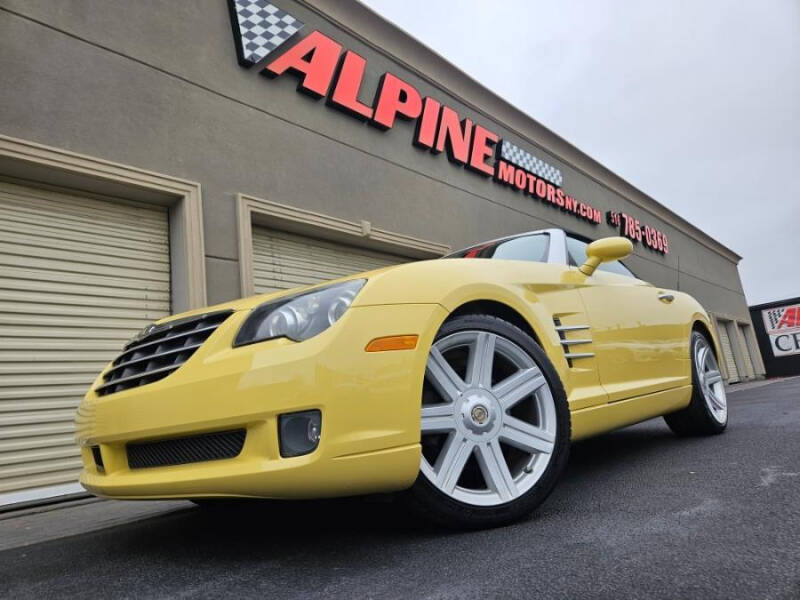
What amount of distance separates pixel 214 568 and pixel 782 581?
1.43m

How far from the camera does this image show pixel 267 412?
59.6 inches

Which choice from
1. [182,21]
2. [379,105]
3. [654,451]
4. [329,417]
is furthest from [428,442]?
[379,105]

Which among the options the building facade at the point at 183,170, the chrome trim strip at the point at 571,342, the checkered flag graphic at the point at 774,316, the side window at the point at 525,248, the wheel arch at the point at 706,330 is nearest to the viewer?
the chrome trim strip at the point at 571,342

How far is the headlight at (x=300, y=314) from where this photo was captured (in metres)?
1.64

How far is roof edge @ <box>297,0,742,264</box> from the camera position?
6.83 metres

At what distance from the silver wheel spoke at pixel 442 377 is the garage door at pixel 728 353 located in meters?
19.4

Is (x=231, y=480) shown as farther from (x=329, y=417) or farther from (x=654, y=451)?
(x=654, y=451)

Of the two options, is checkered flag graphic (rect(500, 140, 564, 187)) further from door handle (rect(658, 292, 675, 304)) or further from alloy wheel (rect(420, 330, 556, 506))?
alloy wheel (rect(420, 330, 556, 506))

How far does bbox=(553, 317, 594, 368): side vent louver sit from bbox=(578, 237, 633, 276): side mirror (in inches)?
17.0

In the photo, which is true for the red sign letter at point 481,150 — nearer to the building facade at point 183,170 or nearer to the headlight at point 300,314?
the building facade at point 183,170

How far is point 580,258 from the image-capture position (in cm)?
302

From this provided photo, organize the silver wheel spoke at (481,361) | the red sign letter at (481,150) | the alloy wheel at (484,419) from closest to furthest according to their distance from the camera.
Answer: the alloy wheel at (484,419) → the silver wheel spoke at (481,361) → the red sign letter at (481,150)

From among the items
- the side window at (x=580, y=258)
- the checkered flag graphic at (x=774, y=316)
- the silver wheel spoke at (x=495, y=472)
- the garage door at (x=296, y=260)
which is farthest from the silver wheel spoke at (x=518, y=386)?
the checkered flag graphic at (x=774, y=316)

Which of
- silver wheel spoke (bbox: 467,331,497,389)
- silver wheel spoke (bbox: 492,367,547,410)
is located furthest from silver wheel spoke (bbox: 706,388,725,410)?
silver wheel spoke (bbox: 467,331,497,389)
